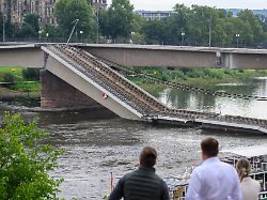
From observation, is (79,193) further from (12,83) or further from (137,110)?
(12,83)

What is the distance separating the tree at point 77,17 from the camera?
396 feet

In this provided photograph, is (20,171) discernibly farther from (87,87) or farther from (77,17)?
(77,17)

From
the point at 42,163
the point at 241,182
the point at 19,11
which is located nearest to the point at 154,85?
the point at 19,11

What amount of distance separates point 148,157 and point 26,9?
14050cm

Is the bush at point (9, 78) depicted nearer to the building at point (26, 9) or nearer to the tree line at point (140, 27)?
the tree line at point (140, 27)

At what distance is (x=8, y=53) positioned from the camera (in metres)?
70.0

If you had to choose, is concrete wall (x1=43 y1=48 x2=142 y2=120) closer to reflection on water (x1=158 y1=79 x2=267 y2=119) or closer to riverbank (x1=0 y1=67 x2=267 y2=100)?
riverbank (x1=0 y1=67 x2=267 y2=100)

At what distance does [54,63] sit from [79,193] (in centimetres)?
3550

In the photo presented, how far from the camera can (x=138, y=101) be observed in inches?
2292

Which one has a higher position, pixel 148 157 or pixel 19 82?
pixel 148 157

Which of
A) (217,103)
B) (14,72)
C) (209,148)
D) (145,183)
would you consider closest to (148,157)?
(145,183)

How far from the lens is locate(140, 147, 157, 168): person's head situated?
25.8ft

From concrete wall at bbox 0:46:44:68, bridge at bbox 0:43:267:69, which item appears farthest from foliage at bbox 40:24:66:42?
bridge at bbox 0:43:267:69

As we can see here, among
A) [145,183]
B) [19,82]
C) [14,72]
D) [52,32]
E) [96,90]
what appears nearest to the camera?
[145,183]
